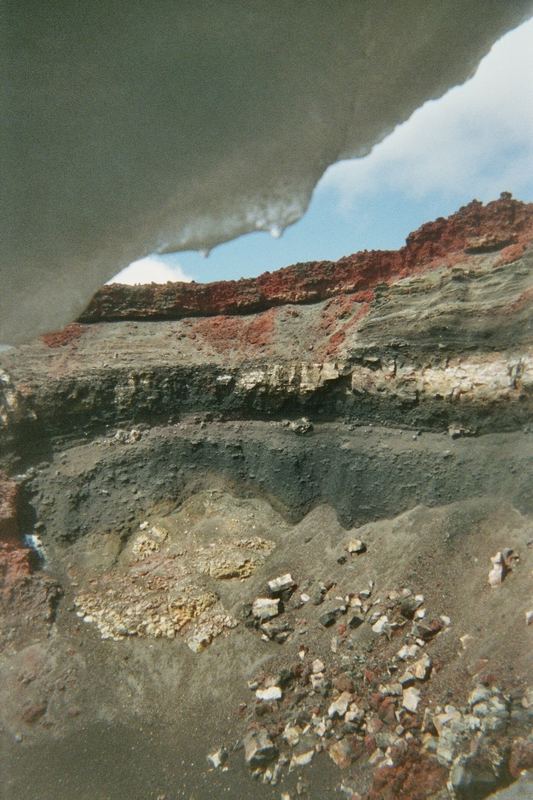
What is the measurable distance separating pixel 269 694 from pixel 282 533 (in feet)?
12.8

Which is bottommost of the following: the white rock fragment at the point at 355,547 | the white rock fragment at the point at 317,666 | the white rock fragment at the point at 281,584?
the white rock fragment at the point at 317,666

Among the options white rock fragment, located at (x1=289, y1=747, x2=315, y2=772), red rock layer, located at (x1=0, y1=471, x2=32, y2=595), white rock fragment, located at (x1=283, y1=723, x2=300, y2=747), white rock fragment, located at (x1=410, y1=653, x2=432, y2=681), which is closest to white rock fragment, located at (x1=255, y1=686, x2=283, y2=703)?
white rock fragment, located at (x1=283, y1=723, x2=300, y2=747)

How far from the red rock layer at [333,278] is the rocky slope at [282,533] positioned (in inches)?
2.2

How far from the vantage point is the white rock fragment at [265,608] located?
26.2 feet

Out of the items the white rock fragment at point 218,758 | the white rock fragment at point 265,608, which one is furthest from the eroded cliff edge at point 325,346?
the white rock fragment at point 218,758

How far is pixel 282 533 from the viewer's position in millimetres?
10141

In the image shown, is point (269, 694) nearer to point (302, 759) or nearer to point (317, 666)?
point (317, 666)

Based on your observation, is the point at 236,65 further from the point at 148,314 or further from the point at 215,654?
the point at 148,314

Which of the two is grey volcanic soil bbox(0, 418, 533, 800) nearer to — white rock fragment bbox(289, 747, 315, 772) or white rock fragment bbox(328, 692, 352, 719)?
white rock fragment bbox(289, 747, 315, 772)

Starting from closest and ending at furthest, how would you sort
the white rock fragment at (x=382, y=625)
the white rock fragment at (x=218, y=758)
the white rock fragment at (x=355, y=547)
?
the white rock fragment at (x=218, y=758) < the white rock fragment at (x=382, y=625) < the white rock fragment at (x=355, y=547)

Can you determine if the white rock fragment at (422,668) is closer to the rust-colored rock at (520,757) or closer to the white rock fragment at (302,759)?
the white rock fragment at (302,759)

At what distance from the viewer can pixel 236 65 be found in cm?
129

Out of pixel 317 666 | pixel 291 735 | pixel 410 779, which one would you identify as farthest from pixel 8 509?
pixel 410 779

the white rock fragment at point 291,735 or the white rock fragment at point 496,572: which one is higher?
the white rock fragment at point 496,572
